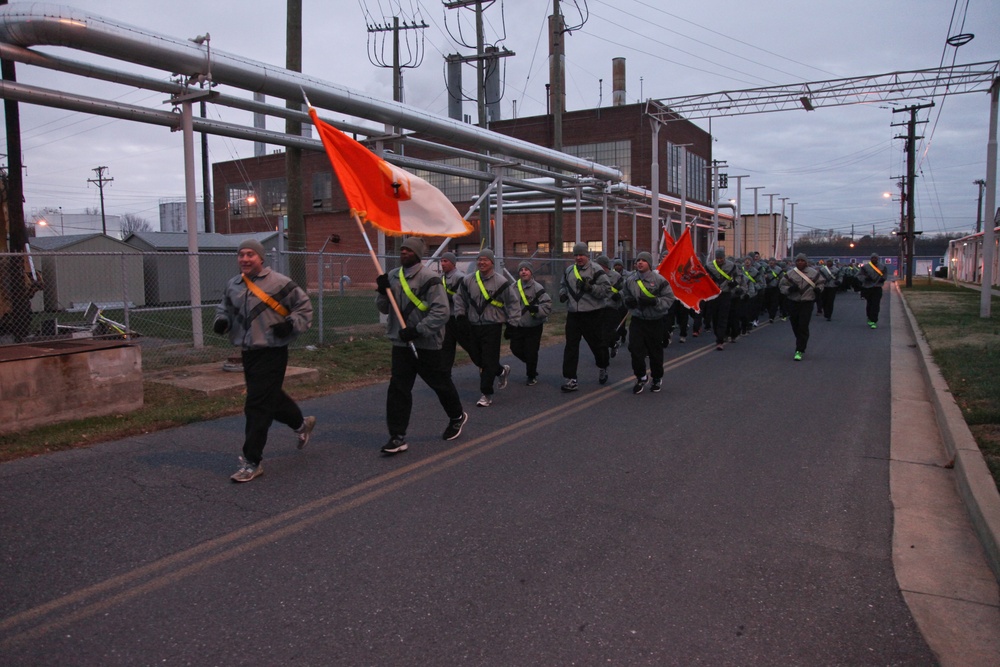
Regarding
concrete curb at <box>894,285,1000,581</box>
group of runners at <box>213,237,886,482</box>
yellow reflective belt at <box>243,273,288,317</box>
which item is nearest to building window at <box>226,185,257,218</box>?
group of runners at <box>213,237,886,482</box>

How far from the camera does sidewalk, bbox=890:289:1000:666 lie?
3.42 meters

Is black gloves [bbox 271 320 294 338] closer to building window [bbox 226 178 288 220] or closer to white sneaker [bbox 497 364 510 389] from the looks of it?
white sneaker [bbox 497 364 510 389]

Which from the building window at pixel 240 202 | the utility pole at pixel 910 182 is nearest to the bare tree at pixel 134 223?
the building window at pixel 240 202

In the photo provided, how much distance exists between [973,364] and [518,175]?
2859 cm

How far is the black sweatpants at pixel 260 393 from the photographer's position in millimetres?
5570

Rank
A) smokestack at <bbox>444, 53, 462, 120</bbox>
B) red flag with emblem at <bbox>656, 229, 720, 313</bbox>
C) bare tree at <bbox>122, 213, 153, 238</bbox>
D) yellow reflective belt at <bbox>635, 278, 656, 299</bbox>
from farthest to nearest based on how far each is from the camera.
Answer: bare tree at <bbox>122, 213, 153, 238</bbox> < smokestack at <bbox>444, 53, 462, 120</bbox> < red flag with emblem at <bbox>656, 229, 720, 313</bbox> < yellow reflective belt at <bbox>635, 278, 656, 299</bbox>

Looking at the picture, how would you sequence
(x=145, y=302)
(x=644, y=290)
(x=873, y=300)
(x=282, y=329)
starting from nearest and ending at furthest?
1. (x=282, y=329)
2. (x=644, y=290)
3. (x=873, y=300)
4. (x=145, y=302)

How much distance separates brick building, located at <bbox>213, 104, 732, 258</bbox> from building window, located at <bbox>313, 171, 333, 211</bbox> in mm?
72

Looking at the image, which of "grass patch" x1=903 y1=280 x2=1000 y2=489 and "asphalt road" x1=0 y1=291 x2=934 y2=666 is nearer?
"asphalt road" x1=0 y1=291 x2=934 y2=666

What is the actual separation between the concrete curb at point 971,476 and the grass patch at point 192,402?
6934 millimetres

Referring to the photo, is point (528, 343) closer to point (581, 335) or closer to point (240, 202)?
point (581, 335)

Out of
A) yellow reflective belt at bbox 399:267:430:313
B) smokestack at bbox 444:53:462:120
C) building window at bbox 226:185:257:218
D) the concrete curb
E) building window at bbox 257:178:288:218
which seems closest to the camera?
the concrete curb

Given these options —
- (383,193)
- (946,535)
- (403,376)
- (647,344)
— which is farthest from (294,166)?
(946,535)

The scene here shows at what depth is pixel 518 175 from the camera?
37.4 m
